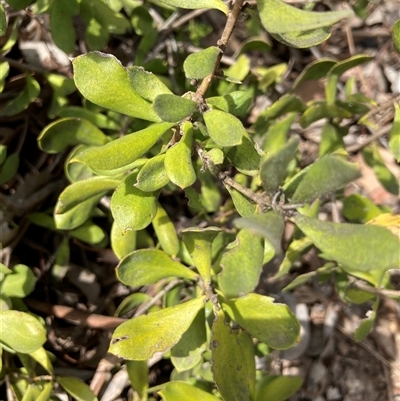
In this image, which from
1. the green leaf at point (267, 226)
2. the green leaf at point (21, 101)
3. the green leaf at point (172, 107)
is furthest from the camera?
the green leaf at point (21, 101)

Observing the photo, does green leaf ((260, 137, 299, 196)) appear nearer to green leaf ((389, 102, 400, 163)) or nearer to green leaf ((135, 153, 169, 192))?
green leaf ((135, 153, 169, 192))

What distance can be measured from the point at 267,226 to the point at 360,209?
1.04 meters

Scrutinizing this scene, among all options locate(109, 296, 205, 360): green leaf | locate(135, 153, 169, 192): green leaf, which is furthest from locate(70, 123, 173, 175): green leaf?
locate(109, 296, 205, 360): green leaf

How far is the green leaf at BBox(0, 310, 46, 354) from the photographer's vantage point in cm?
135

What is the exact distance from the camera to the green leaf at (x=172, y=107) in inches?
38.8

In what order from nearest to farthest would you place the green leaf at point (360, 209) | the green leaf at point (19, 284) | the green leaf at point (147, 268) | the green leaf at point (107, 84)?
the green leaf at point (107, 84)
the green leaf at point (147, 268)
the green leaf at point (19, 284)
the green leaf at point (360, 209)

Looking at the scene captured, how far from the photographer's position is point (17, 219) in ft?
5.72

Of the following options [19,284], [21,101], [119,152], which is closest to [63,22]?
[21,101]

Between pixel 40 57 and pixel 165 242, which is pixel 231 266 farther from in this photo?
pixel 40 57

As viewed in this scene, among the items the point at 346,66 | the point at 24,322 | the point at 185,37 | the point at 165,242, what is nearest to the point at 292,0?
the point at 346,66

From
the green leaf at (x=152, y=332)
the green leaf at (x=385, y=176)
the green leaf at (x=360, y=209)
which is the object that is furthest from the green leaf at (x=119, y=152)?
the green leaf at (x=385, y=176)

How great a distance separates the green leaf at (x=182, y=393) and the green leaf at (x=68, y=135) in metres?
0.70

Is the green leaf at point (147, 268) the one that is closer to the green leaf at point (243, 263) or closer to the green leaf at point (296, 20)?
the green leaf at point (243, 263)

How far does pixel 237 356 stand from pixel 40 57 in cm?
124
